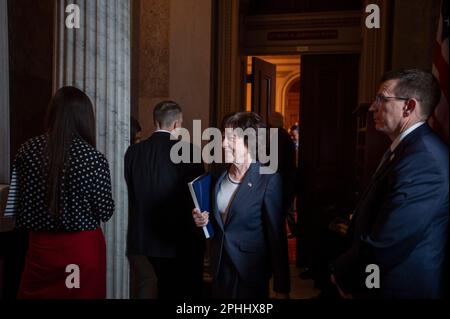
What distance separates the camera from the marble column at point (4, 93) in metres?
3.21

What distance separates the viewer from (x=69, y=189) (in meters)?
2.26

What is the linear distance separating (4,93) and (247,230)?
6.63ft

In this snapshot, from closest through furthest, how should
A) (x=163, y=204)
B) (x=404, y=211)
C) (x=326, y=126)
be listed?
(x=404, y=211) → (x=163, y=204) → (x=326, y=126)

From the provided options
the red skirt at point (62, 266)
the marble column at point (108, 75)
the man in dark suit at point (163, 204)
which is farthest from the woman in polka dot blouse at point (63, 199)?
the man in dark suit at point (163, 204)

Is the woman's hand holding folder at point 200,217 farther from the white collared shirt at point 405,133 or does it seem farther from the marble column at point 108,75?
the white collared shirt at point 405,133

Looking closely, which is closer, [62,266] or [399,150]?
[399,150]

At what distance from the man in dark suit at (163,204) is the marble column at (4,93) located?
85cm

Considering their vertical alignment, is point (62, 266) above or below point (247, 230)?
below

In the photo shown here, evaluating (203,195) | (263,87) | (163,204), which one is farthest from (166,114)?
(263,87)

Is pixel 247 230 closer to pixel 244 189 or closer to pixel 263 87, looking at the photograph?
pixel 244 189

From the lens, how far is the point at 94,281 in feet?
7.98

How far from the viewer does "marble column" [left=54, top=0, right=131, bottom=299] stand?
259 centimetres
